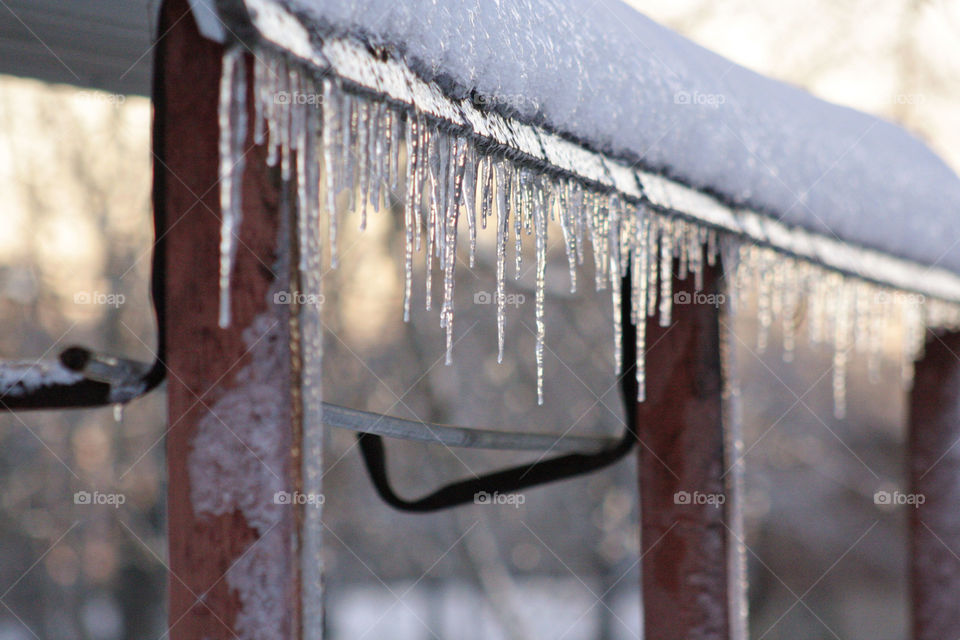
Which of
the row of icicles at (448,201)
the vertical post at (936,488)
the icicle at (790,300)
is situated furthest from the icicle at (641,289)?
the vertical post at (936,488)

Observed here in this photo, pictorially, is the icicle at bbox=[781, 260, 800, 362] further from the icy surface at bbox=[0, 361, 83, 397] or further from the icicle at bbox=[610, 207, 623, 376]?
the icy surface at bbox=[0, 361, 83, 397]

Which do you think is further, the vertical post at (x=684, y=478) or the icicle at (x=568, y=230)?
the vertical post at (x=684, y=478)

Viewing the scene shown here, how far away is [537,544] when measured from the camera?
15.5 m

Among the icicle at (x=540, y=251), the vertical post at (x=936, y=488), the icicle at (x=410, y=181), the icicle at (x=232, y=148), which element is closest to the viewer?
the icicle at (x=232, y=148)

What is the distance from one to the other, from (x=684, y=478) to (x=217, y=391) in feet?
5.46

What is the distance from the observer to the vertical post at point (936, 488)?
3684 mm

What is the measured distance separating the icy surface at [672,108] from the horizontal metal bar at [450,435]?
63cm

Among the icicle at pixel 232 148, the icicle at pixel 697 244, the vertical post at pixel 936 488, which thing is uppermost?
the icicle at pixel 697 244

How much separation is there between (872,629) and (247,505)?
15.8m

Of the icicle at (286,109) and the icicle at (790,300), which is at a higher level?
the icicle at (790,300)

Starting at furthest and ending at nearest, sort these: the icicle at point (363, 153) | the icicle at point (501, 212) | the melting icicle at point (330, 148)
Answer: the icicle at point (501, 212), the icicle at point (363, 153), the melting icicle at point (330, 148)

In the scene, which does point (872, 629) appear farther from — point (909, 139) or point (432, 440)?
point (432, 440)

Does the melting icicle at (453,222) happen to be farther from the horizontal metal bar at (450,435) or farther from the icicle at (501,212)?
the horizontal metal bar at (450,435)

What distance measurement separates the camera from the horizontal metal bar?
1723mm
